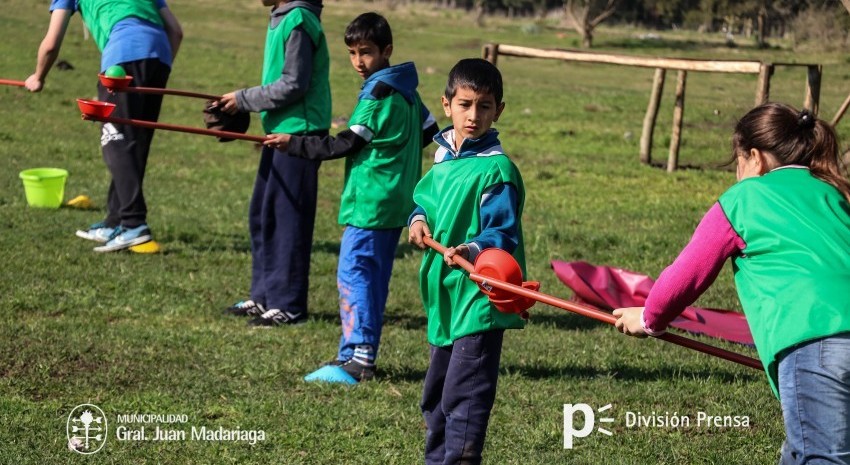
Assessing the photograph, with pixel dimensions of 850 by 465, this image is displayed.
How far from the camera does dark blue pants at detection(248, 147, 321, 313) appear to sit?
6605 mm

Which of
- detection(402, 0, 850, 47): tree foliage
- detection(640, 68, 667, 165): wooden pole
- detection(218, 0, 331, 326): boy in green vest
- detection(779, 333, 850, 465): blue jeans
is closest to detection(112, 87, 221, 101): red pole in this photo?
detection(218, 0, 331, 326): boy in green vest

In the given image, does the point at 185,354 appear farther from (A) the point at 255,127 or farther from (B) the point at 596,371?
(A) the point at 255,127

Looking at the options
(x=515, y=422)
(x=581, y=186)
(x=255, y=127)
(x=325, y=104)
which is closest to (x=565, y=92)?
(x=255, y=127)

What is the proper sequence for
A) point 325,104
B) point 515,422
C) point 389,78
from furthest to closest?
point 325,104 < point 389,78 < point 515,422

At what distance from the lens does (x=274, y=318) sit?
672 centimetres

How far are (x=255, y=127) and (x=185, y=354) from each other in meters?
11.8

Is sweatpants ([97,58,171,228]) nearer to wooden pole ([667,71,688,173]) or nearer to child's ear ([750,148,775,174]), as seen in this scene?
child's ear ([750,148,775,174])

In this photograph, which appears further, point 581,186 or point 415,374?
point 581,186

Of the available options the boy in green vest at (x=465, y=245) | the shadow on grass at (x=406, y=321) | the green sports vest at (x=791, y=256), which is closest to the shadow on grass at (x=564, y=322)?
the shadow on grass at (x=406, y=321)

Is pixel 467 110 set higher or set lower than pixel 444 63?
higher

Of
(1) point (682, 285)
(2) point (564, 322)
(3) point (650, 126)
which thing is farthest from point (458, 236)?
(3) point (650, 126)

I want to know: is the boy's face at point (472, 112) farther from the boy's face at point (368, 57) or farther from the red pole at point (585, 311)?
the boy's face at point (368, 57)

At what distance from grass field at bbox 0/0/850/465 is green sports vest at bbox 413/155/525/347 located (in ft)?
2.58

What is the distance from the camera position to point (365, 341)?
571 centimetres
